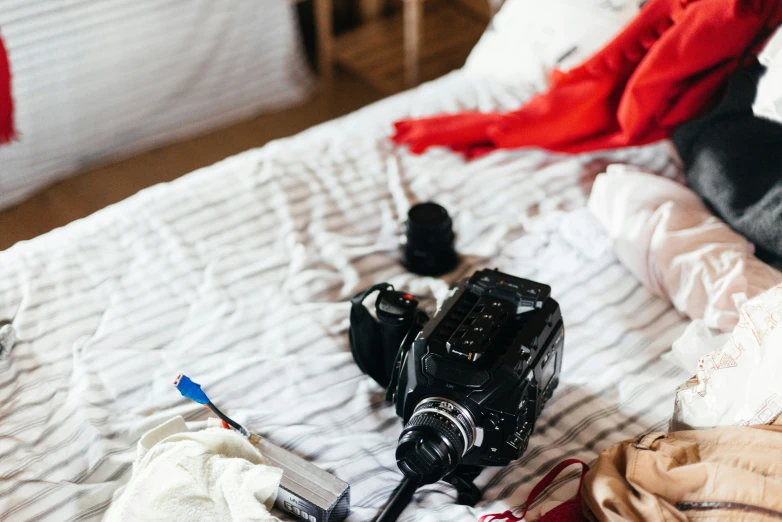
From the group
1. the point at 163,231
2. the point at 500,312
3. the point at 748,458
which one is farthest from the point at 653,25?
the point at 163,231

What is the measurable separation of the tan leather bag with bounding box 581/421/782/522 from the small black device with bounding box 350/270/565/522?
0.35 ft

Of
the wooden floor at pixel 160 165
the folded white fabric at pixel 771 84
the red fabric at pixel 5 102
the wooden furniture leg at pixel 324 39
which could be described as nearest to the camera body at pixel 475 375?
the folded white fabric at pixel 771 84

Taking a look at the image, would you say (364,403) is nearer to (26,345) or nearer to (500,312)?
(500,312)

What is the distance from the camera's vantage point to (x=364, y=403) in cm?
92

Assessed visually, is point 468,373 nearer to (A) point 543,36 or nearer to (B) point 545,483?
(B) point 545,483

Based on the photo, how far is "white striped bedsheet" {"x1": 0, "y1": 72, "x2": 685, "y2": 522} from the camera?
854 mm

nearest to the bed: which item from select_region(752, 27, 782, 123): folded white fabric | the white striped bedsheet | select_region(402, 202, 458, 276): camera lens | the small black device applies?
the white striped bedsheet

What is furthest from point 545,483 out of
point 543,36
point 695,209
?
point 543,36

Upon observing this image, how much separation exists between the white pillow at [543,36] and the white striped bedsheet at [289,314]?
0.22 meters

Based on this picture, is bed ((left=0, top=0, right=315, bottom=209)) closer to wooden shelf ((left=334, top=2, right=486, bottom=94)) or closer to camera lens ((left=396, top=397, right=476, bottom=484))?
wooden shelf ((left=334, top=2, right=486, bottom=94))

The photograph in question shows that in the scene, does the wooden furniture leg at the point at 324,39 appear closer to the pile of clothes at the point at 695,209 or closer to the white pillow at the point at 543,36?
the white pillow at the point at 543,36

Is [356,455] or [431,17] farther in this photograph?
[431,17]

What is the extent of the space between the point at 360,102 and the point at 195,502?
151 centimetres

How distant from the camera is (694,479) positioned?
0.71 m
